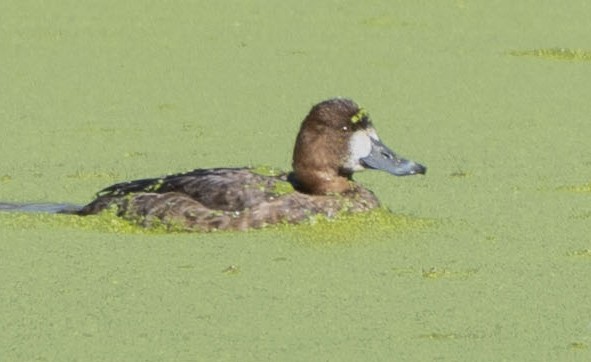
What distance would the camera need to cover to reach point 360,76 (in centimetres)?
941

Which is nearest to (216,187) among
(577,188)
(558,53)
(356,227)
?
(356,227)

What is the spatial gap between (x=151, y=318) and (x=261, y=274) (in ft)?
2.11

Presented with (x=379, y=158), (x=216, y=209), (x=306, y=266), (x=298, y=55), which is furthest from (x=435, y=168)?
(x=298, y=55)

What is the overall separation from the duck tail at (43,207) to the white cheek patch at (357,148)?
0.98 m

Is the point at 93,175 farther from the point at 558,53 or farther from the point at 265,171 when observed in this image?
the point at 558,53

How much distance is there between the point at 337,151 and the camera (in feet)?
22.1

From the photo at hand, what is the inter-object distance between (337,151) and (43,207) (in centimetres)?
107

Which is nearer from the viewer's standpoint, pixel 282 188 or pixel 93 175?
pixel 282 188

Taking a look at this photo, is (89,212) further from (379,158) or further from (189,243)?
(379,158)

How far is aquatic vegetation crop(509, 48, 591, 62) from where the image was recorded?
992cm

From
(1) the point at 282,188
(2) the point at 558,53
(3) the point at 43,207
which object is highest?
(1) the point at 282,188

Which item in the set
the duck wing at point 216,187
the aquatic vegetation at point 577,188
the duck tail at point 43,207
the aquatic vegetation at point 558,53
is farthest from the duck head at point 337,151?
the aquatic vegetation at point 558,53

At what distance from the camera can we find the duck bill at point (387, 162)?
22.1 feet

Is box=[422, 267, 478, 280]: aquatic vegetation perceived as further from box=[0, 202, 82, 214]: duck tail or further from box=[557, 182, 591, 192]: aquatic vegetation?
box=[0, 202, 82, 214]: duck tail
